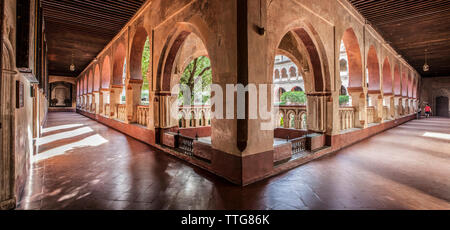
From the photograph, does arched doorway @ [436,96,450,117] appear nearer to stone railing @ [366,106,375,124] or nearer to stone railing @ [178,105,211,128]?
stone railing @ [366,106,375,124]

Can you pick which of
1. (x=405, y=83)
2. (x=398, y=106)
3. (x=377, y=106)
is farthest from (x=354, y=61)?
(x=405, y=83)

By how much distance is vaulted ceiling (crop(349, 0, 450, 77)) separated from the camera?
7.91 meters

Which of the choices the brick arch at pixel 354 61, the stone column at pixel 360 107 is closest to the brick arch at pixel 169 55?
the brick arch at pixel 354 61

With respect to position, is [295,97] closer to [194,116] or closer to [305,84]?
[305,84]

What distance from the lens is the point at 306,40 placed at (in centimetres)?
660

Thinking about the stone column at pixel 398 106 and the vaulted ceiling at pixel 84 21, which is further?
the stone column at pixel 398 106

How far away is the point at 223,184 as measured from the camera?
4.02m

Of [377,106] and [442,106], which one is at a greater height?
[442,106]

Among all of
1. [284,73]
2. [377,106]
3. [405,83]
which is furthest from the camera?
[284,73]

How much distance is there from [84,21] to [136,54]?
9.43 feet

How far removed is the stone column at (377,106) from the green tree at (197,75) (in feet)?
31.4

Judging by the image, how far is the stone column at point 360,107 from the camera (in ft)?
28.9

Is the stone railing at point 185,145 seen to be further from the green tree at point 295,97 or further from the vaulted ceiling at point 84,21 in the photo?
the green tree at point 295,97

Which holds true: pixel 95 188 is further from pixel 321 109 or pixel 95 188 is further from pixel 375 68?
pixel 375 68
